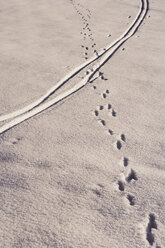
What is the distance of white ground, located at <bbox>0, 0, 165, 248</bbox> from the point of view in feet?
6.53

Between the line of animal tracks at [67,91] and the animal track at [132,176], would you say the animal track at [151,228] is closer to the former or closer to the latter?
the animal track at [132,176]

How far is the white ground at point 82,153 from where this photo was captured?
1.99 metres

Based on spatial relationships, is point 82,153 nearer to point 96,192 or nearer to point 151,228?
point 96,192

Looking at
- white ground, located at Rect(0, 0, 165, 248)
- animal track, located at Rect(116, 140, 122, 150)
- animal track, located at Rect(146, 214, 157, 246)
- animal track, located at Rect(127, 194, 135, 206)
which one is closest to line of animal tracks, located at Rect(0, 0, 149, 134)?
white ground, located at Rect(0, 0, 165, 248)

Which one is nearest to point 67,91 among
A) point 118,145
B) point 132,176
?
point 118,145

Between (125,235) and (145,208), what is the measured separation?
27 cm

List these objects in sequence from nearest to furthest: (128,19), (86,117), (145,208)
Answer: (145,208) < (86,117) < (128,19)

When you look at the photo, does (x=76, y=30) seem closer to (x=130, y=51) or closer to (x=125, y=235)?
(x=130, y=51)

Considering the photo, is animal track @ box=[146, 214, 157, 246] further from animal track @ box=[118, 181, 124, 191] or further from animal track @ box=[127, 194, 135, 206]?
animal track @ box=[118, 181, 124, 191]

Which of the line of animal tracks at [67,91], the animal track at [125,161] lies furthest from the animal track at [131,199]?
the line of animal tracks at [67,91]

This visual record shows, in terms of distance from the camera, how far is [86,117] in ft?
10.4

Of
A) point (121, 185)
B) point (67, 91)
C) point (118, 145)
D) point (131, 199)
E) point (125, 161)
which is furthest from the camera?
point (67, 91)

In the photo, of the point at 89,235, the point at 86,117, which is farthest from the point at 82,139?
the point at 89,235

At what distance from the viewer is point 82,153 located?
8.75ft
